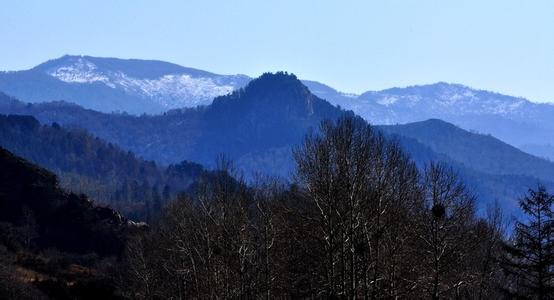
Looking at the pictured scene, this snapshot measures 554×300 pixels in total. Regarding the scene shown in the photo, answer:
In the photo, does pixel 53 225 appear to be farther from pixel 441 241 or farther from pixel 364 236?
pixel 441 241

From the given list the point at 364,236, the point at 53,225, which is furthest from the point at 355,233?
the point at 53,225

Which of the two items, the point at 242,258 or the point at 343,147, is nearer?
the point at 343,147

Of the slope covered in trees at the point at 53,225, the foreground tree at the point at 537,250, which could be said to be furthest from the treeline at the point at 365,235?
the slope covered in trees at the point at 53,225

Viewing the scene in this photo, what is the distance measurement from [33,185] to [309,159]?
131034 millimetres

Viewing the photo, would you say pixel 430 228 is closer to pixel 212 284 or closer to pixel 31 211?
pixel 212 284

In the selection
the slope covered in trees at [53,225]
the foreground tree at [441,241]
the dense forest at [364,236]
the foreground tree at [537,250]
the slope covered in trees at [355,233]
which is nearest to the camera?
the slope covered in trees at [355,233]

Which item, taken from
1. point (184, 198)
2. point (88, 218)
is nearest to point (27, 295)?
point (184, 198)

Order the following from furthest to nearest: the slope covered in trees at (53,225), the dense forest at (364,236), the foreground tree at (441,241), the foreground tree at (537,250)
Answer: the slope covered in trees at (53,225)
the foreground tree at (537,250)
the foreground tree at (441,241)
the dense forest at (364,236)

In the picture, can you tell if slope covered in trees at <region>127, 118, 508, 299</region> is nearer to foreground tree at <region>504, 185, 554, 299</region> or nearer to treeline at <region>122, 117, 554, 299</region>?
treeline at <region>122, 117, 554, 299</region>

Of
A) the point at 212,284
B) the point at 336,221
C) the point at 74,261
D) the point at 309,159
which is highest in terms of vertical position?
the point at 309,159

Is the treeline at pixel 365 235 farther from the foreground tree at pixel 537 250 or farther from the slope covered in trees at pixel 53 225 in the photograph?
the slope covered in trees at pixel 53 225

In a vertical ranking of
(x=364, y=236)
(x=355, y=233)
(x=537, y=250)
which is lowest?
(x=364, y=236)

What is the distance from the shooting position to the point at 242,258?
5459 cm

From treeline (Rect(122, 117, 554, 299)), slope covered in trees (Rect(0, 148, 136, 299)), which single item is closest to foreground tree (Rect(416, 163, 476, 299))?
treeline (Rect(122, 117, 554, 299))
